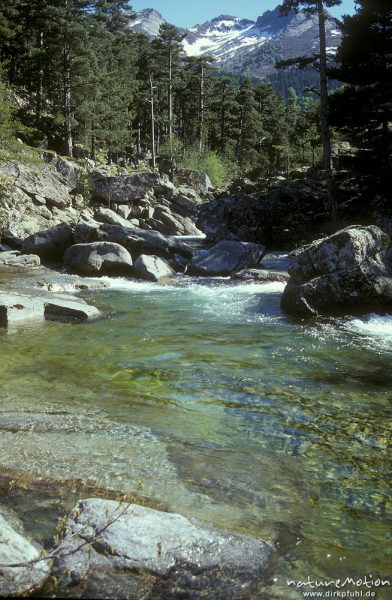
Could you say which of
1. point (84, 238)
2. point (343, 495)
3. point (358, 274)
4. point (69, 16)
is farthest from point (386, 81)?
point (69, 16)

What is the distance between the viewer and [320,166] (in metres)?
33.5

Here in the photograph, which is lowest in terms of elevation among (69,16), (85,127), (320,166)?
(320,166)

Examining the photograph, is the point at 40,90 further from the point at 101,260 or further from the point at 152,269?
the point at 152,269

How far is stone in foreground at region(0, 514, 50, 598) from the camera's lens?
9.21 ft

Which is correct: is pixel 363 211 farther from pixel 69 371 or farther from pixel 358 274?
pixel 69 371

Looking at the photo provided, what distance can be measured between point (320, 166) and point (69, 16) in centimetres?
2345

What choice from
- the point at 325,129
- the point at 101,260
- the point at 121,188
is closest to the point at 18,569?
the point at 101,260

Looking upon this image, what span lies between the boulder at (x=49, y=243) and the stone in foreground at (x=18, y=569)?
1966 centimetres

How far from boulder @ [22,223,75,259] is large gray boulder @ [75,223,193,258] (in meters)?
0.71

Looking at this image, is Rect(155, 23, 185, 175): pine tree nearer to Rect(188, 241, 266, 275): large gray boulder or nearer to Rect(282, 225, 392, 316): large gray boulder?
Rect(188, 241, 266, 275): large gray boulder

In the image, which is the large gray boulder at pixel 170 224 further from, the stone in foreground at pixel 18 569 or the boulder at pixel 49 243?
the stone in foreground at pixel 18 569

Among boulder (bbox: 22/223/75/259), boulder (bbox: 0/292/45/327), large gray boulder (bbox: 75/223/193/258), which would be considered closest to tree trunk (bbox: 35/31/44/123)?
boulder (bbox: 22/223/75/259)

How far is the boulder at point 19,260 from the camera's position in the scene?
1991 cm

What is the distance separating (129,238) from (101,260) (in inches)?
102
